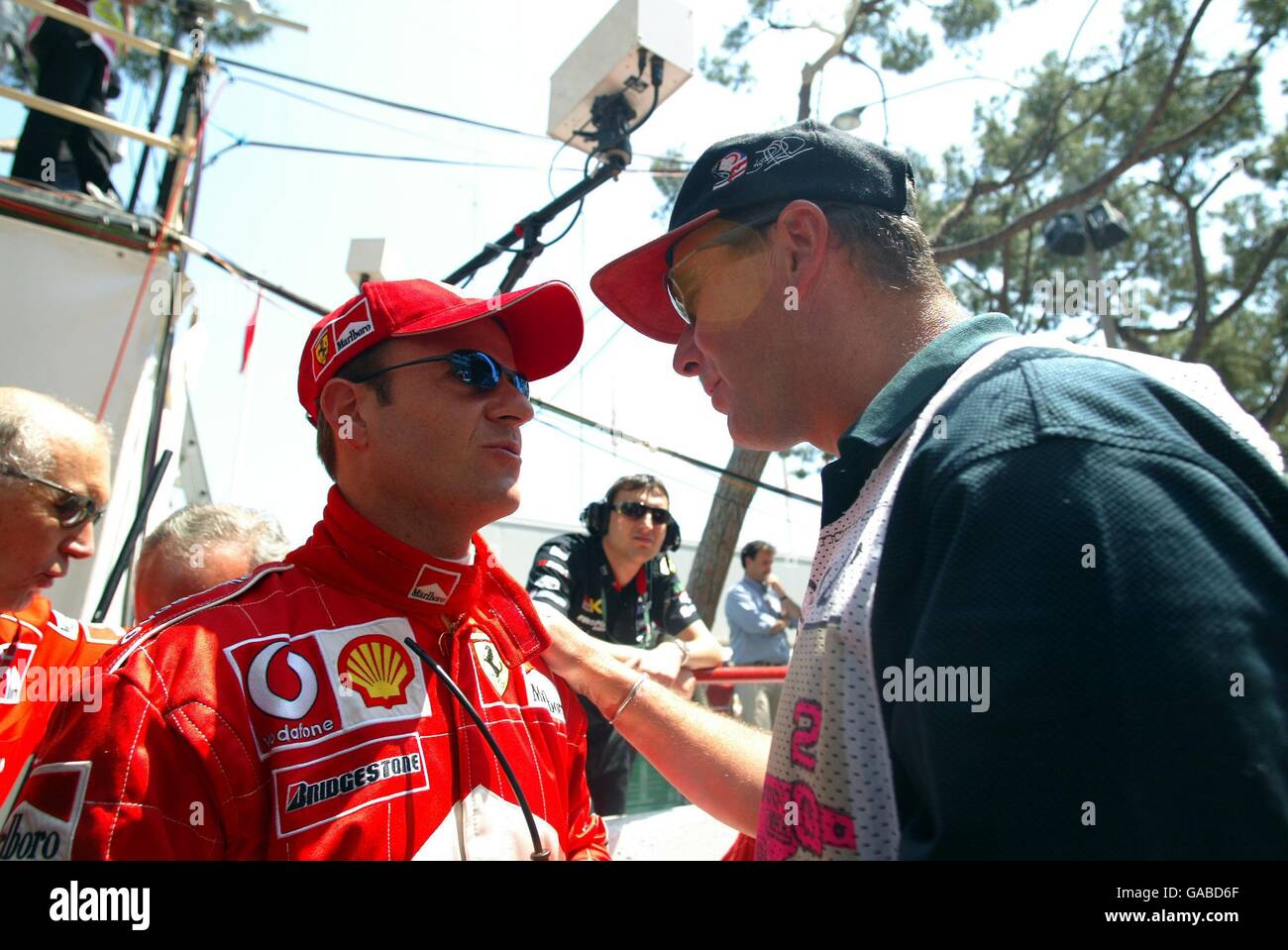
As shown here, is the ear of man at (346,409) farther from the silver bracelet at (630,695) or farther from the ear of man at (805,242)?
the ear of man at (805,242)

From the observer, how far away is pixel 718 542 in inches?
349

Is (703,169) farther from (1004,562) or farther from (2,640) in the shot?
(2,640)

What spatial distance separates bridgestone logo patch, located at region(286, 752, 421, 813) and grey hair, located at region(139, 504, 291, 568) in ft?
5.66

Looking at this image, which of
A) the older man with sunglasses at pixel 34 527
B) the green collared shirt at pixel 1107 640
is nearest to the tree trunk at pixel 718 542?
the older man with sunglasses at pixel 34 527

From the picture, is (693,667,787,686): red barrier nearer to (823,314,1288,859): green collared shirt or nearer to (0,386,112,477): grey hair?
(0,386,112,477): grey hair

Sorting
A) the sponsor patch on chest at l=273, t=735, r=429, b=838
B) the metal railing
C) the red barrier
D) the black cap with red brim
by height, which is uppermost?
the metal railing

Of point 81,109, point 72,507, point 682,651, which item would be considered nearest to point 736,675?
point 682,651

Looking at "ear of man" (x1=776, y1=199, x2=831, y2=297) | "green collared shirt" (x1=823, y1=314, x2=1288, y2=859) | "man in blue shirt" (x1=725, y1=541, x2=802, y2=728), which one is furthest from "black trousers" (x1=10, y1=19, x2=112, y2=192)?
"green collared shirt" (x1=823, y1=314, x2=1288, y2=859)

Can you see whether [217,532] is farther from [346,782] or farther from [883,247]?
[883,247]

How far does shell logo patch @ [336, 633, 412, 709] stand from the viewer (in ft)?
5.26

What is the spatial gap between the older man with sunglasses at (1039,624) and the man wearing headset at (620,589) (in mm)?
2959

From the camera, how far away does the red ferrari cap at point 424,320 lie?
1.98 m

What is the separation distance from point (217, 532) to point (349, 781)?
1.95 meters
